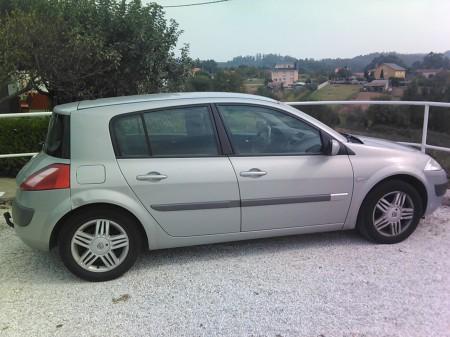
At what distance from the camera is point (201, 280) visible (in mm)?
3670

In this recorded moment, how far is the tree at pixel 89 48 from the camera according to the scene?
265 inches

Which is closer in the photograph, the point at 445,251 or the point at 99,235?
the point at 99,235

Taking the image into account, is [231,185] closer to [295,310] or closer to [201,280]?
[201,280]

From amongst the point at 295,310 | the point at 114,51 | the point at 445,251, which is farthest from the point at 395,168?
the point at 114,51

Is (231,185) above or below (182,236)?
above

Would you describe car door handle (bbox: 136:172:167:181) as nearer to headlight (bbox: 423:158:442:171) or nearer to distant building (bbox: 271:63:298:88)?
headlight (bbox: 423:158:442:171)

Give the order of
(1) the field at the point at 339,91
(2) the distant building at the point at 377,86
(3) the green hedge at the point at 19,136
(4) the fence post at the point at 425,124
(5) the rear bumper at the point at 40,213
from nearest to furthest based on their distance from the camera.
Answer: (5) the rear bumper at the point at 40,213, (4) the fence post at the point at 425,124, (3) the green hedge at the point at 19,136, (1) the field at the point at 339,91, (2) the distant building at the point at 377,86

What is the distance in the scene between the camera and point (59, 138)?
368 centimetres

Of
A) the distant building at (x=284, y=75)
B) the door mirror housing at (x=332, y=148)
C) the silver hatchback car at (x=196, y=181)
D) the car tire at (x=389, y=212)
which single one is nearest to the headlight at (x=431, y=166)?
the silver hatchback car at (x=196, y=181)

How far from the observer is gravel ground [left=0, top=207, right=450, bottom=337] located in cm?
302

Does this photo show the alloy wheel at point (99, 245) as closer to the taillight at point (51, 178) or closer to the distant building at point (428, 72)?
the taillight at point (51, 178)

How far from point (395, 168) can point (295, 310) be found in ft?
6.00

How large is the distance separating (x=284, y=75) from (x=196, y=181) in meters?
8.96

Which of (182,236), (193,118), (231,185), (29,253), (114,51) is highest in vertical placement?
(114,51)
